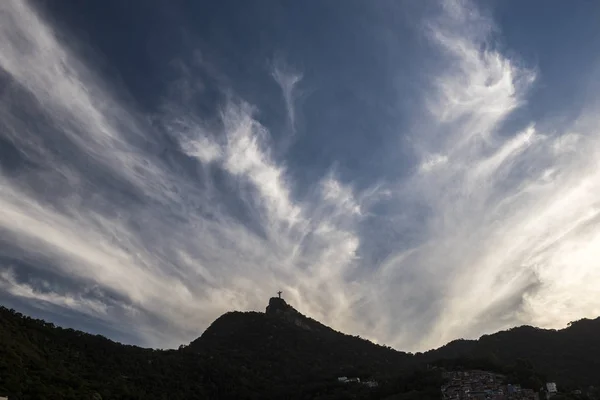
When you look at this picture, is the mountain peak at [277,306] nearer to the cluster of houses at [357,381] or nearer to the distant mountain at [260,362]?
the distant mountain at [260,362]

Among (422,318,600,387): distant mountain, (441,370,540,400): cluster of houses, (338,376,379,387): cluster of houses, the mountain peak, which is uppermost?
the mountain peak

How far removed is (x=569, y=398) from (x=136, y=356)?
79786 millimetres

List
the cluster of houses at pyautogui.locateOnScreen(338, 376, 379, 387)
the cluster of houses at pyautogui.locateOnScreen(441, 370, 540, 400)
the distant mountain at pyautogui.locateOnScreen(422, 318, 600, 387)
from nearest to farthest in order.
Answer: the cluster of houses at pyautogui.locateOnScreen(441, 370, 540, 400), the distant mountain at pyautogui.locateOnScreen(422, 318, 600, 387), the cluster of houses at pyautogui.locateOnScreen(338, 376, 379, 387)

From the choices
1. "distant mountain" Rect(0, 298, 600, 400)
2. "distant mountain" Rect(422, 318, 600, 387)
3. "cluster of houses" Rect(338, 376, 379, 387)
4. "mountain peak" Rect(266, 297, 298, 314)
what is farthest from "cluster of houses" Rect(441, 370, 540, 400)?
"mountain peak" Rect(266, 297, 298, 314)

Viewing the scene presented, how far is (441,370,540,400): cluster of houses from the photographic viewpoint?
249 feet

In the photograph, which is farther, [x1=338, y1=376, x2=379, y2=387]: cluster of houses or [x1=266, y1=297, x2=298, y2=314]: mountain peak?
[x1=266, y1=297, x2=298, y2=314]: mountain peak

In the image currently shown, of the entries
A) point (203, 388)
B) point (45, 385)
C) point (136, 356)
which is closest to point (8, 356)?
point (45, 385)

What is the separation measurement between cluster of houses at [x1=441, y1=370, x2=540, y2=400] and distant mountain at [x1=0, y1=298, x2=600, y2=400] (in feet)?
9.38

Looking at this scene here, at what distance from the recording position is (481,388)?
80.3m

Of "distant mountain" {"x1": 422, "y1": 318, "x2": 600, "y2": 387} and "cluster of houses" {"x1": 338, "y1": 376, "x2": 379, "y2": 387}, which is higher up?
"distant mountain" {"x1": 422, "y1": 318, "x2": 600, "y2": 387}

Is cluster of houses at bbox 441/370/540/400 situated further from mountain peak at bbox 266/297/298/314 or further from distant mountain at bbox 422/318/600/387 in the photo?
mountain peak at bbox 266/297/298/314

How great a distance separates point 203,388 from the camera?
96875 millimetres

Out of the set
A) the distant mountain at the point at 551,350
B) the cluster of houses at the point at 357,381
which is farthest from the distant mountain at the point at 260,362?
the cluster of houses at the point at 357,381

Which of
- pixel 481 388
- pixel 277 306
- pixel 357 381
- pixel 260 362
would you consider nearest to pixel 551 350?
pixel 481 388
